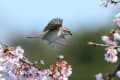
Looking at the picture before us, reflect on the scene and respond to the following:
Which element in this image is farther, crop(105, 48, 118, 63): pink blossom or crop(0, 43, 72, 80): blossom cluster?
crop(0, 43, 72, 80): blossom cluster

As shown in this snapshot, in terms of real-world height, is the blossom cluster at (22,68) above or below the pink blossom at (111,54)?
below

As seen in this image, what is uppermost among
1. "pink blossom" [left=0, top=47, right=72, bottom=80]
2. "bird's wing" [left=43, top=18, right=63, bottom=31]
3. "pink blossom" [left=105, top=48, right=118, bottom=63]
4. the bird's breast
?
"bird's wing" [left=43, top=18, right=63, bottom=31]

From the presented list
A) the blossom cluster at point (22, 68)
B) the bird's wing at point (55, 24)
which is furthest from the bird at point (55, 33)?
the blossom cluster at point (22, 68)

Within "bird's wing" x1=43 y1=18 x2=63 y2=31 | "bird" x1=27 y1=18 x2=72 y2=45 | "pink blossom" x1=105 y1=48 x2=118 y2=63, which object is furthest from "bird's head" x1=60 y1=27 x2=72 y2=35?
"pink blossom" x1=105 y1=48 x2=118 y2=63

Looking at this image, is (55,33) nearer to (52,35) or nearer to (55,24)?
(52,35)

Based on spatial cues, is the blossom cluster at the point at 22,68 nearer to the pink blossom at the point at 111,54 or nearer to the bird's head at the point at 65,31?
the bird's head at the point at 65,31


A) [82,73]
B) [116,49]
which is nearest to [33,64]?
[116,49]

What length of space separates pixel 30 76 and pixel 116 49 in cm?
148

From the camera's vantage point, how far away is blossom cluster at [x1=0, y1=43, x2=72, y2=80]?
20.7 ft

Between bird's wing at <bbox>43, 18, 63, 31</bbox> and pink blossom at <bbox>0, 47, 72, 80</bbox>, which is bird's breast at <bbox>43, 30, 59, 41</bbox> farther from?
pink blossom at <bbox>0, 47, 72, 80</bbox>

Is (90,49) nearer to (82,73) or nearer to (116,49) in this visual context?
(82,73)

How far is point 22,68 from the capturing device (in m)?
6.38

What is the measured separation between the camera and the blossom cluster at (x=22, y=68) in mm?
6320

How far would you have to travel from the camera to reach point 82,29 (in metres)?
45.0
